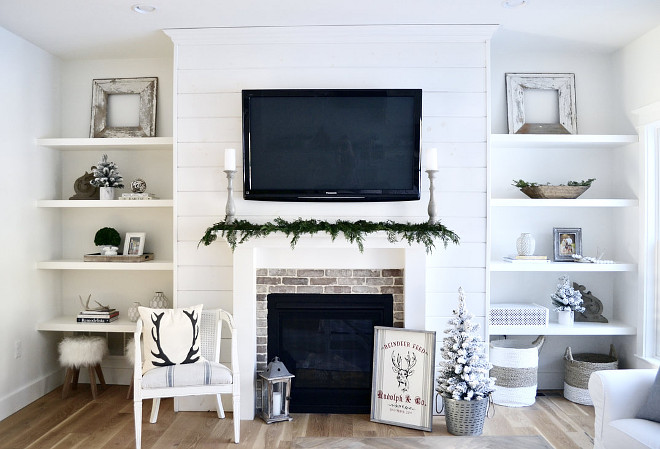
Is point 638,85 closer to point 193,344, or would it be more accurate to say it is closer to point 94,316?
point 193,344

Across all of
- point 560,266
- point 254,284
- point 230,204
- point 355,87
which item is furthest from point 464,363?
point 355,87

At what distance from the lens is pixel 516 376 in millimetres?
3996

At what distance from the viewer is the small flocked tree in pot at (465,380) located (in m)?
3.44

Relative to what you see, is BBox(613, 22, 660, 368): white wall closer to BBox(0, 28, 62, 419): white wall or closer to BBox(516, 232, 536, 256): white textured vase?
BBox(516, 232, 536, 256): white textured vase

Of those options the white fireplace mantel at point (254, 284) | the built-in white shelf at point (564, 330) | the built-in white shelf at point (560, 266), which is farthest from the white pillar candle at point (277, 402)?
the built-in white shelf at point (560, 266)

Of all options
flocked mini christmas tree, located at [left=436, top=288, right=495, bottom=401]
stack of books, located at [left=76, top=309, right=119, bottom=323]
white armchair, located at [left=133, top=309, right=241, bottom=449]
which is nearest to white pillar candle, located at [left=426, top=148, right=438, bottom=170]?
flocked mini christmas tree, located at [left=436, top=288, right=495, bottom=401]

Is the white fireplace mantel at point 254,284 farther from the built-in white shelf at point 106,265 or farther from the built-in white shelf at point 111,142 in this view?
the built-in white shelf at point 111,142

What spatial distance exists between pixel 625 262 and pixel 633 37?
1.60 meters

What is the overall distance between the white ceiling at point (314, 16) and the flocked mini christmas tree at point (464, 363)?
1.76 metres

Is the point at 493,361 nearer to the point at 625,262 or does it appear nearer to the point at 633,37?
the point at 625,262

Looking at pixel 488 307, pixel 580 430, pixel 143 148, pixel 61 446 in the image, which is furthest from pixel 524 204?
pixel 61 446

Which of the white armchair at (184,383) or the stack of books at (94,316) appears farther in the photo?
the stack of books at (94,316)

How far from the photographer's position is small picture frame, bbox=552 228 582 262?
433 centimetres

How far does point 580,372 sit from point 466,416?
1161mm
